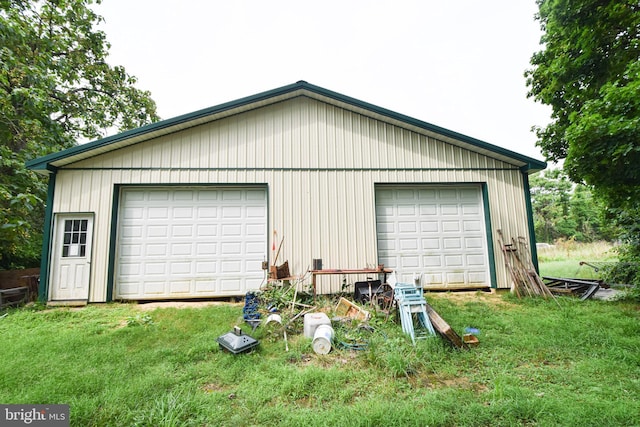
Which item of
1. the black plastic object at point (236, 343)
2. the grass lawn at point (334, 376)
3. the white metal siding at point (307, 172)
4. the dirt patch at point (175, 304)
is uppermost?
the white metal siding at point (307, 172)

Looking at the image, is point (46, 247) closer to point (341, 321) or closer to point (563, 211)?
point (341, 321)

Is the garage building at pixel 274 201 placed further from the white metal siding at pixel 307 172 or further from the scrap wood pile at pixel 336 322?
the scrap wood pile at pixel 336 322

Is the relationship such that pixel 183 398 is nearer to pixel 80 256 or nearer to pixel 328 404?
pixel 328 404

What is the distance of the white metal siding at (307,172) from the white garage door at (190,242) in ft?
1.01

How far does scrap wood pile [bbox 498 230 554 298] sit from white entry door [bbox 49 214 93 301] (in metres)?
9.40

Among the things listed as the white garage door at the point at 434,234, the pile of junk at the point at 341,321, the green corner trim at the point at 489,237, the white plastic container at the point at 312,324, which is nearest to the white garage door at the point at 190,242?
the pile of junk at the point at 341,321

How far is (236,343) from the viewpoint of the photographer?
3.11 meters

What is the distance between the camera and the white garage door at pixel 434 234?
6441 millimetres

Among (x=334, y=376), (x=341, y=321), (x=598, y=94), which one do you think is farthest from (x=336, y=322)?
(x=598, y=94)

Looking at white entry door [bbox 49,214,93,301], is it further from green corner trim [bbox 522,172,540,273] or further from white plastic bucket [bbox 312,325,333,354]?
green corner trim [bbox 522,172,540,273]

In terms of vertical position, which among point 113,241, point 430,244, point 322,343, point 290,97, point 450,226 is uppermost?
point 290,97

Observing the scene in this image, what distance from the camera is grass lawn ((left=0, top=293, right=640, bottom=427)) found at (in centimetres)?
199

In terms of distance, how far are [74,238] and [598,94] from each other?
13333mm

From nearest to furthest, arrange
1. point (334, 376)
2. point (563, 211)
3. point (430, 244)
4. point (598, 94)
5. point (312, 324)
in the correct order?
point (334, 376) < point (312, 324) < point (430, 244) < point (598, 94) < point (563, 211)
